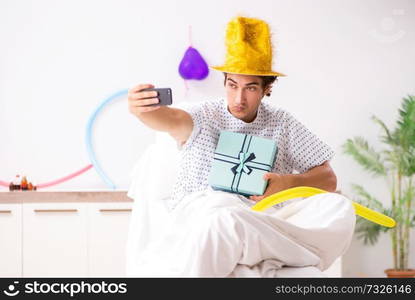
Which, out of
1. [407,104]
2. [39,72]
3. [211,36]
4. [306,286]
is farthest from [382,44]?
[306,286]

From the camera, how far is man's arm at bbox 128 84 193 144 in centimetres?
240

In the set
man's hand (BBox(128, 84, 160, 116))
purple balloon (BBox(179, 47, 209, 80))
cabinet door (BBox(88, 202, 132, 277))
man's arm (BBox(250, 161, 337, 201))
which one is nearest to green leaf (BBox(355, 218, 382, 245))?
purple balloon (BBox(179, 47, 209, 80))

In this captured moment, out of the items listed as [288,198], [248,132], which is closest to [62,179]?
[248,132]

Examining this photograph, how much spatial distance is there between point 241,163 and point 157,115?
14.2 inches

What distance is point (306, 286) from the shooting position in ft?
6.34

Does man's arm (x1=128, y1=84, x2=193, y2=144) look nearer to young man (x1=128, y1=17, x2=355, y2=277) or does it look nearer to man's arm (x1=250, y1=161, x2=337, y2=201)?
young man (x1=128, y1=17, x2=355, y2=277)

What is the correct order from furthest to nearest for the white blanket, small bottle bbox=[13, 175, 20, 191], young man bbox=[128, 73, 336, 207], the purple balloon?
the purple balloon
small bottle bbox=[13, 175, 20, 191]
young man bbox=[128, 73, 336, 207]
the white blanket

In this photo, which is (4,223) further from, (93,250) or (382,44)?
(382,44)

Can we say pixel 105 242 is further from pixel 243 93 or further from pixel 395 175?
pixel 395 175

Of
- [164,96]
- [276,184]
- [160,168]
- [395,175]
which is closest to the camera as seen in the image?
[164,96]

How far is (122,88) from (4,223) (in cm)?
114

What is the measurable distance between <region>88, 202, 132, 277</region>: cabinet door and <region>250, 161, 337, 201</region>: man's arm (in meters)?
1.67

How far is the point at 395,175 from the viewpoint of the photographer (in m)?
5.01

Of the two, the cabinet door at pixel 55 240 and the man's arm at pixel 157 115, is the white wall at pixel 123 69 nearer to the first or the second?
the cabinet door at pixel 55 240
